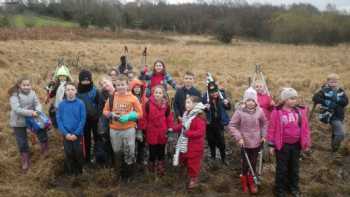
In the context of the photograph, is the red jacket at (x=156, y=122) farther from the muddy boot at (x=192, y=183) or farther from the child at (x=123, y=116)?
the muddy boot at (x=192, y=183)

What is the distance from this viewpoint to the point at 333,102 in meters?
7.29

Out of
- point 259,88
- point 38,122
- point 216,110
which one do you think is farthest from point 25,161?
point 259,88

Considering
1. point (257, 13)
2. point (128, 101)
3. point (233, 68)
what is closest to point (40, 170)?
point (128, 101)

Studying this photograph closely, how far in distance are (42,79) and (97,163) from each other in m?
8.17

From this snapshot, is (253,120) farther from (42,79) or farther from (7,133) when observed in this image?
(42,79)

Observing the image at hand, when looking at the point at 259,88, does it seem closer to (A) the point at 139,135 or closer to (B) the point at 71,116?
(A) the point at 139,135

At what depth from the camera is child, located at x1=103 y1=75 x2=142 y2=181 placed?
5980 mm

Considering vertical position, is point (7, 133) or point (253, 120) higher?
point (253, 120)

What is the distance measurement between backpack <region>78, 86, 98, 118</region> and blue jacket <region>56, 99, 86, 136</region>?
0.96ft

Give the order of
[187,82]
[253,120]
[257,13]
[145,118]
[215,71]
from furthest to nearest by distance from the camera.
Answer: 1. [257,13]
2. [215,71]
3. [187,82]
4. [145,118]
5. [253,120]

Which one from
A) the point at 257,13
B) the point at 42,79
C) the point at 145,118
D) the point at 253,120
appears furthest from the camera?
the point at 257,13

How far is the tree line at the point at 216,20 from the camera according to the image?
45688 millimetres

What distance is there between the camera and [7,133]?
8.34 meters

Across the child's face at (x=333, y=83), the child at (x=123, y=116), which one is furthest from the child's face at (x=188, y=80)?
the child's face at (x=333, y=83)
